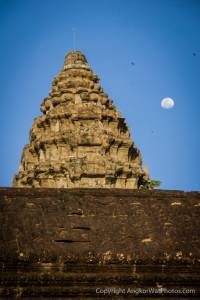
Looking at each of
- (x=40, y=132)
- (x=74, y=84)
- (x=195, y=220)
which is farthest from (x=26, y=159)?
(x=195, y=220)

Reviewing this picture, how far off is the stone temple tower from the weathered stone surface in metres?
15.2

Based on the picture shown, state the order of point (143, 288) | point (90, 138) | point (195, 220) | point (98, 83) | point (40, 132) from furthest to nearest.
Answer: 1. point (98, 83)
2. point (40, 132)
3. point (90, 138)
4. point (195, 220)
5. point (143, 288)

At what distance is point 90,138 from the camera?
22859 millimetres

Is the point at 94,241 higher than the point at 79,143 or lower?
lower

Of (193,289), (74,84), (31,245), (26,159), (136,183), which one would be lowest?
(193,289)

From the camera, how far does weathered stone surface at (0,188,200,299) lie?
17.1ft

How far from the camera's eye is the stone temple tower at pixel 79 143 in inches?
869

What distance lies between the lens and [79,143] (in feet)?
74.0

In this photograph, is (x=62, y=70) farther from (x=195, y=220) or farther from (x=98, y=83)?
(x=195, y=220)

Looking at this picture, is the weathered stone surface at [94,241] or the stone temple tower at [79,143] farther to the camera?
the stone temple tower at [79,143]

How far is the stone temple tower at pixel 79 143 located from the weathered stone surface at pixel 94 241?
15242 mm

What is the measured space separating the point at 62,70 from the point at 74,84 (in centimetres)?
237

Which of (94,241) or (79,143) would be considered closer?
(94,241)

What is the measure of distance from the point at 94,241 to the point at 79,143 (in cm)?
1706
